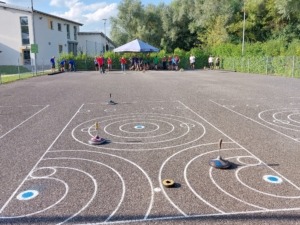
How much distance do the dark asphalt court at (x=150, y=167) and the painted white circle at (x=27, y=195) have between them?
0.01m

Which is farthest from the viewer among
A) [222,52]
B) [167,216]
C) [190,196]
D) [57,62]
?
[222,52]

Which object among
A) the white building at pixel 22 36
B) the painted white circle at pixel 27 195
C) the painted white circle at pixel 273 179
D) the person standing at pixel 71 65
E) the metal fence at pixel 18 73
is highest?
the white building at pixel 22 36

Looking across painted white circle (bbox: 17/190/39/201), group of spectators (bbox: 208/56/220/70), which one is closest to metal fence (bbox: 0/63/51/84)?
painted white circle (bbox: 17/190/39/201)

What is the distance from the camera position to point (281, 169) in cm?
463

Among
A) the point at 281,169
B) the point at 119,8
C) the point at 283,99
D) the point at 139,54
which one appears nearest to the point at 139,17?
the point at 119,8

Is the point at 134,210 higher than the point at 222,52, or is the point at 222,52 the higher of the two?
the point at 222,52

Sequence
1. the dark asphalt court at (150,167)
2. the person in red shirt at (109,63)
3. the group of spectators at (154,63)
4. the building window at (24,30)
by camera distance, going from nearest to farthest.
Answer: the dark asphalt court at (150,167)
the person in red shirt at (109,63)
the group of spectators at (154,63)
the building window at (24,30)

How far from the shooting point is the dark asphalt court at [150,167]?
3.46 m

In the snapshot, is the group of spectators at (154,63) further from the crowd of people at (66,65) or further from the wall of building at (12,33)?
the wall of building at (12,33)

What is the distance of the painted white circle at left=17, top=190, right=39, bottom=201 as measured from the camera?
3846mm

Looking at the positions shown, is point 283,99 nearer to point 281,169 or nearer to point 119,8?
point 281,169

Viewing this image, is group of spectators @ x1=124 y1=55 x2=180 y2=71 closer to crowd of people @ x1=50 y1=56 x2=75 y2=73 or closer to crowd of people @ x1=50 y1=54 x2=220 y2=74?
crowd of people @ x1=50 y1=54 x2=220 y2=74

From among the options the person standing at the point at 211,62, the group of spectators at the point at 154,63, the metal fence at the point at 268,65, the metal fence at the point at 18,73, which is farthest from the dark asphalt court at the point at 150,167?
the person standing at the point at 211,62

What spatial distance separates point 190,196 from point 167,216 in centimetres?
57
